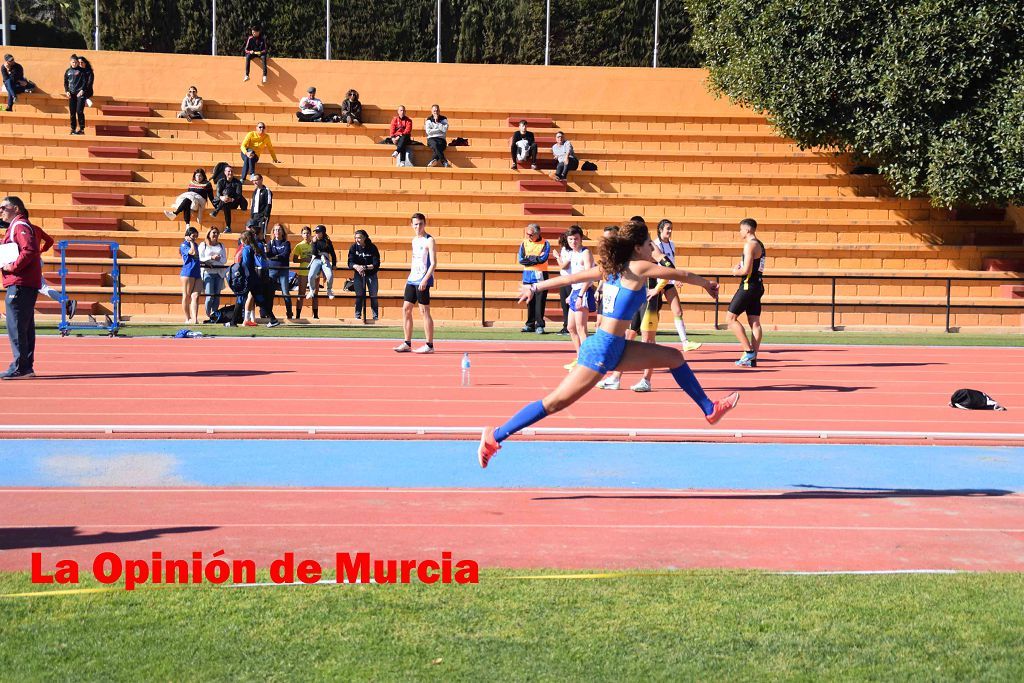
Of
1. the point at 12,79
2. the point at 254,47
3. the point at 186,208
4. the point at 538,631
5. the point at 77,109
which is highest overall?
the point at 254,47

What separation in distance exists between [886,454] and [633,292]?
3.46 metres

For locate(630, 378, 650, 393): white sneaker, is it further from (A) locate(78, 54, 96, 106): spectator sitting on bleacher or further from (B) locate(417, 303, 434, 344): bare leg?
(A) locate(78, 54, 96, 106): spectator sitting on bleacher

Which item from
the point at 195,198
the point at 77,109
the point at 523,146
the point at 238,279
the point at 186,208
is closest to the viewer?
the point at 238,279

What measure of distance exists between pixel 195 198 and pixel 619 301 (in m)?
21.2

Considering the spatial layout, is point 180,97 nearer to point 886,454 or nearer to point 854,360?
point 854,360

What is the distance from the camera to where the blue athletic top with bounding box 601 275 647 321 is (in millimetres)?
7828

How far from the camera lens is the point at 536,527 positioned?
7234mm

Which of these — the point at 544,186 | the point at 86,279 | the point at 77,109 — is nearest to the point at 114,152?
the point at 77,109

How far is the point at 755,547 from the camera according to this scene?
269 inches

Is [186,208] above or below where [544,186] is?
below

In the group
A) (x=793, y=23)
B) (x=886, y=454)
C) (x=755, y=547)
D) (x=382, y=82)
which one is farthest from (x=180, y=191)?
(x=755, y=547)

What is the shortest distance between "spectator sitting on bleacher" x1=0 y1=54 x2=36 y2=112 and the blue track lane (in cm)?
2337

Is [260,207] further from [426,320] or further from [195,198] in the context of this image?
[426,320]

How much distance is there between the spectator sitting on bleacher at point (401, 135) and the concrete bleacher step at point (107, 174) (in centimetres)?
649
